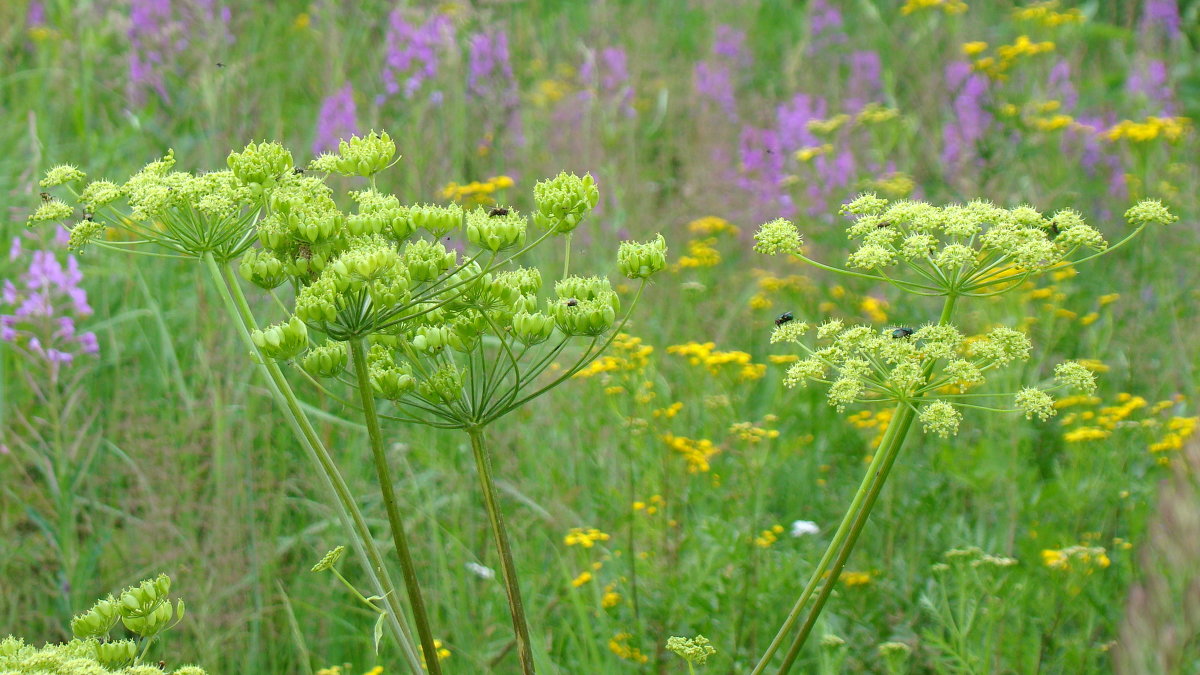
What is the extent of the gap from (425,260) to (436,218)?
116 mm

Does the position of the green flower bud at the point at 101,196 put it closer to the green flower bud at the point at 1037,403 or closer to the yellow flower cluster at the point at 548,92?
the green flower bud at the point at 1037,403

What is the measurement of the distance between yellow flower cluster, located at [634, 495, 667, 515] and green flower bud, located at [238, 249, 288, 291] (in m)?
1.77

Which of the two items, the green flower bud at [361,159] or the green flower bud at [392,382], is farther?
the green flower bud at [361,159]

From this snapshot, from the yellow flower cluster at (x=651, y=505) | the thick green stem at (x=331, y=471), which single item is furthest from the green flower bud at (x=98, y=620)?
the yellow flower cluster at (x=651, y=505)

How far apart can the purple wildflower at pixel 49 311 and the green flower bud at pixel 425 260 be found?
2106 mm

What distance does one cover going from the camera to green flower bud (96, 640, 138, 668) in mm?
1758

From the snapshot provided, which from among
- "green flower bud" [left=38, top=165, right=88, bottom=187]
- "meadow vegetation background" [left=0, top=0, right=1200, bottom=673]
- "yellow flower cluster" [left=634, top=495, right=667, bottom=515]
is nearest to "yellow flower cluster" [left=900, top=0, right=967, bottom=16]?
"meadow vegetation background" [left=0, top=0, right=1200, bottom=673]

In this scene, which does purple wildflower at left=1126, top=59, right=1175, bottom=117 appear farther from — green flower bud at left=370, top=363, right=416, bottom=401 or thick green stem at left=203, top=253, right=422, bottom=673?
thick green stem at left=203, top=253, right=422, bottom=673

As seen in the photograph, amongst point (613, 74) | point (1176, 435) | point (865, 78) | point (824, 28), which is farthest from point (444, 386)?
point (824, 28)

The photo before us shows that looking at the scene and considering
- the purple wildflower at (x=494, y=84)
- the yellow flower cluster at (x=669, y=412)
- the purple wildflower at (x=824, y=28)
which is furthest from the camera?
the purple wildflower at (x=824, y=28)

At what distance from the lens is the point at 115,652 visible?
1.76m

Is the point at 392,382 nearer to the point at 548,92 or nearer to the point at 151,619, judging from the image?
the point at 151,619

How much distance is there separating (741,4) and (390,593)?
817cm

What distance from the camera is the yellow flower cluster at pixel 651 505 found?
3.43 metres
